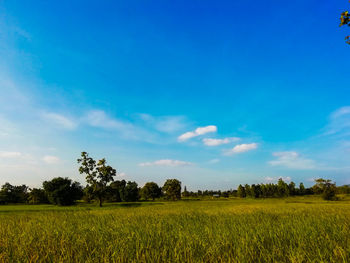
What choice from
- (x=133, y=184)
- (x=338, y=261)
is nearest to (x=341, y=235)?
(x=338, y=261)

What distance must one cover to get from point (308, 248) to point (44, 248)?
5.06 metres

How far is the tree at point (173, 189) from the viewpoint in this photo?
95.8m

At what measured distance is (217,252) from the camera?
3080 mm

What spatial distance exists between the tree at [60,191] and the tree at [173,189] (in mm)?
46363

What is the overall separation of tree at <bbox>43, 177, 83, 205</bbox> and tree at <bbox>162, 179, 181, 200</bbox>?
46.4m

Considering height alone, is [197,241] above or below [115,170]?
below

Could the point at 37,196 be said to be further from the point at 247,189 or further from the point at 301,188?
the point at 301,188

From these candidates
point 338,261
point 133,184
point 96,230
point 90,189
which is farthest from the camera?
point 133,184

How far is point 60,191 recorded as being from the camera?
5778cm

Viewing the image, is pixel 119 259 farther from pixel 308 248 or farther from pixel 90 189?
pixel 90 189

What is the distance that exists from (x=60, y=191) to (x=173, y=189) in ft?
178

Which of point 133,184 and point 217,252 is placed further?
point 133,184

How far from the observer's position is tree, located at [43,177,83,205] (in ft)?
189

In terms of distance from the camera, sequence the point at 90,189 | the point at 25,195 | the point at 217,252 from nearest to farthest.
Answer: the point at 217,252, the point at 90,189, the point at 25,195
